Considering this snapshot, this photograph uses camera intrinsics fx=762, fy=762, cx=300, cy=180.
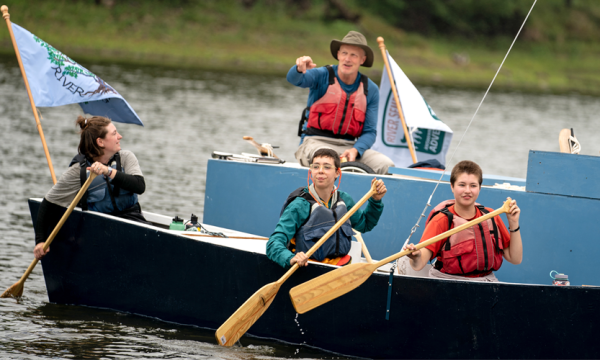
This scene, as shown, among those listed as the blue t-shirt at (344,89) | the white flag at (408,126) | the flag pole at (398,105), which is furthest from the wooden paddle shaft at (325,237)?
the white flag at (408,126)

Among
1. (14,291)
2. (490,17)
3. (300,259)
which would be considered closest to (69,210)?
(14,291)

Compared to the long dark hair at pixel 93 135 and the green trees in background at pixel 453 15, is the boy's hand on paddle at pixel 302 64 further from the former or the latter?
the green trees in background at pixel 453 15

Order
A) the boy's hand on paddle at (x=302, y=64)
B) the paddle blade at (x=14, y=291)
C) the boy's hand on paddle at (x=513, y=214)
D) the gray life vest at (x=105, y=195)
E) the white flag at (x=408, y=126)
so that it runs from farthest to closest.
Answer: the white flag at (x=408, y=126) → the boy's hand on paddle at (x=302, y=64) → the paddle blade at (x=14, y=291) → the gray life vest at (x=105, y=195) → the boy's hand on paddle at (x=513, y=214)

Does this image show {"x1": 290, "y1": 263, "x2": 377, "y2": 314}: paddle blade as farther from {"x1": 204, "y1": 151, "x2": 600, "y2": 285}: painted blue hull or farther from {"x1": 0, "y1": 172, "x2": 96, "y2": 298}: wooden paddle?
{"x1": 0, "y1": 172, "x2": 96, "y2": 298}: wooden paddle

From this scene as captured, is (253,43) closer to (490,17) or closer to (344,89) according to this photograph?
(490,17)

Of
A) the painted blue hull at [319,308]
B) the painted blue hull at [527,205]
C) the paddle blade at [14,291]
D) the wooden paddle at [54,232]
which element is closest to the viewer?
the painted blue hull at [319,308]

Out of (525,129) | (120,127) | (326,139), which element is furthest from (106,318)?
(525,129)

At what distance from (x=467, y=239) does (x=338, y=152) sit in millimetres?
2286

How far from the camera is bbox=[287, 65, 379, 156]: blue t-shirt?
6455mm

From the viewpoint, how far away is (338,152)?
6738 mm

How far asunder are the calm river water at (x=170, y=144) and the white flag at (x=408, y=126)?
3.00 meters

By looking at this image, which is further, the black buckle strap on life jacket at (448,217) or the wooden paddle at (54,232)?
the wooden paddle at (54,232)

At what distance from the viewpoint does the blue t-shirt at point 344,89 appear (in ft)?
21.2

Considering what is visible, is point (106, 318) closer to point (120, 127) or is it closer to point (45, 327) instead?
point (45, 327)
